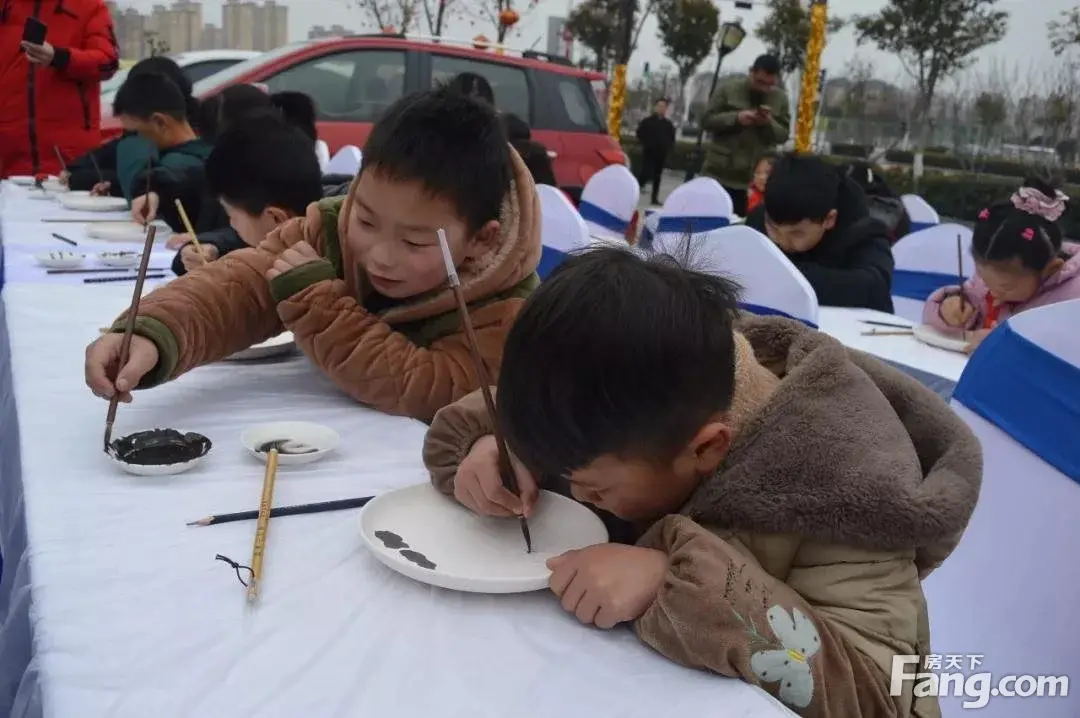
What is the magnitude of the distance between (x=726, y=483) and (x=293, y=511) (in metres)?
0.46

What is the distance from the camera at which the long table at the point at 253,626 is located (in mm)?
Answer: 636

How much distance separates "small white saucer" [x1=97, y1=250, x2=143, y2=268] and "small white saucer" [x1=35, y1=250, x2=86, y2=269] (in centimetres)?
5

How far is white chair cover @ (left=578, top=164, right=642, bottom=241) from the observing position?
434 centimetres

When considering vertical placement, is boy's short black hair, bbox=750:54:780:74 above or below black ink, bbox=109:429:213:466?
above

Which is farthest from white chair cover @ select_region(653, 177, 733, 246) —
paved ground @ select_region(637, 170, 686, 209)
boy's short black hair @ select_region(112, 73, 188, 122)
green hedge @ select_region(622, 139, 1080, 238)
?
paved ground @ select_region(637, 170, 686, 209)

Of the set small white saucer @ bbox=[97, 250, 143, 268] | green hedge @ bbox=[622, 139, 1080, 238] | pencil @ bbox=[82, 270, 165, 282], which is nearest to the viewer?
pencil @ bbox=[82, 270, 165, 282]

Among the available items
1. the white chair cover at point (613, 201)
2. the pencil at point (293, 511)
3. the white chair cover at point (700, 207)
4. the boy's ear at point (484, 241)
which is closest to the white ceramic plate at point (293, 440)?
the pencil at point (293, 511)

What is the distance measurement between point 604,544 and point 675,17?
1521cm

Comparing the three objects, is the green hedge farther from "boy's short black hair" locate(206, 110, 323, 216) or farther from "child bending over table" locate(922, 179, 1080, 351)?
"boy's short black hair" locate(206, 110, 323, 216)

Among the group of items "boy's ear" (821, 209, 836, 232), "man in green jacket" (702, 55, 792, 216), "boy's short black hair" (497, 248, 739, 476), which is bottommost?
"boy's short black hair" (497, 248, 739, 476)

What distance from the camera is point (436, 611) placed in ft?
2.46

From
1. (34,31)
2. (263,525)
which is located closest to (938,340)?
(263,525)

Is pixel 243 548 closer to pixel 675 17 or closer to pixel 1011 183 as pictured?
pixel 1011 183

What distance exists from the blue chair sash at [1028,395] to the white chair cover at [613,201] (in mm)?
3053
